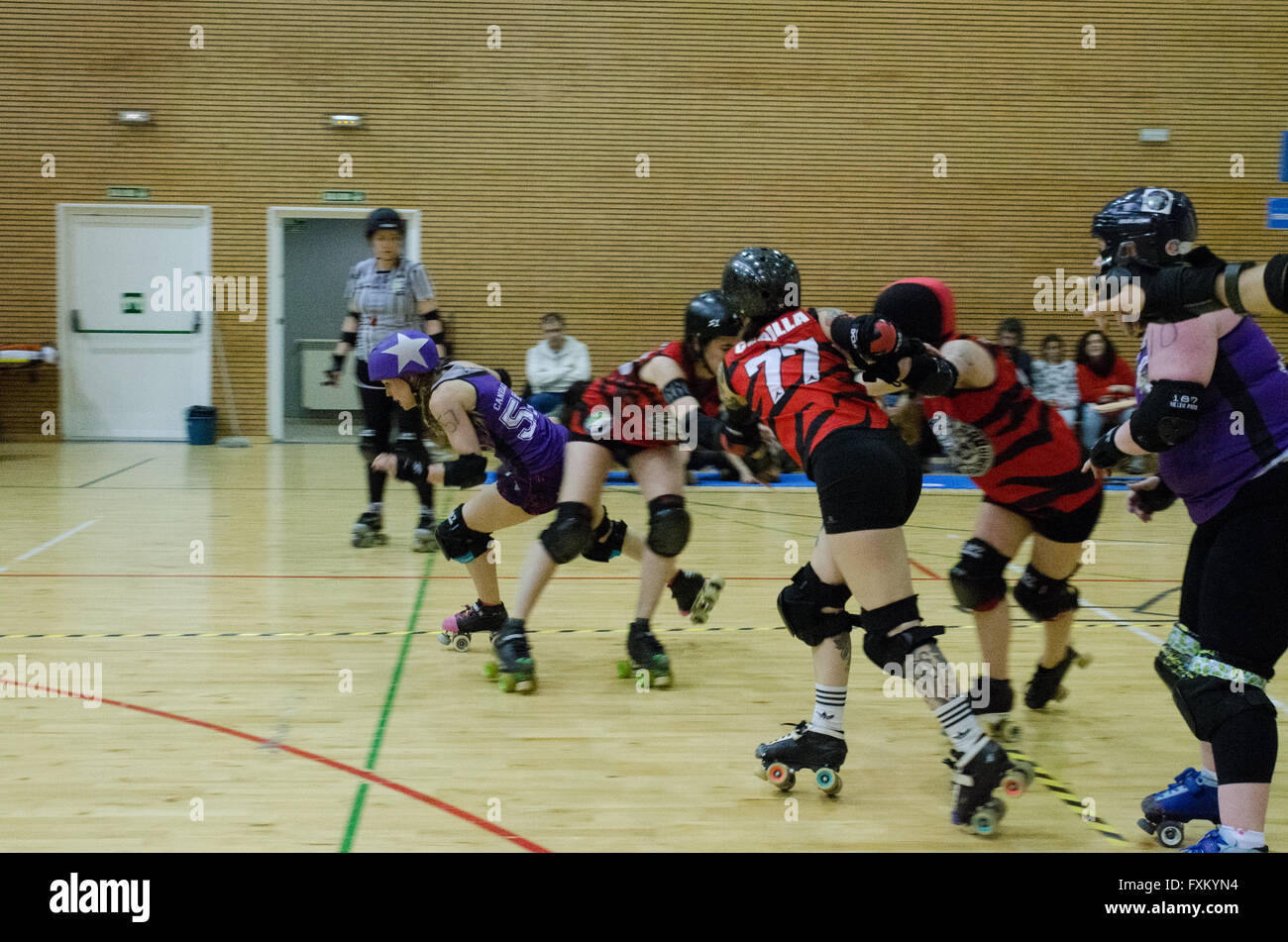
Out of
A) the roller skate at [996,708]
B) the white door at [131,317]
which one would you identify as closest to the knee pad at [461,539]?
the roller skate at [996,708]

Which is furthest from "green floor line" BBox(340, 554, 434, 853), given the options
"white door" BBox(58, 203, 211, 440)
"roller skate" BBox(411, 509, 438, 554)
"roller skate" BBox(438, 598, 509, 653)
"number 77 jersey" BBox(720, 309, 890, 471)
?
"white door" BBox(58, 203, 211, 440)

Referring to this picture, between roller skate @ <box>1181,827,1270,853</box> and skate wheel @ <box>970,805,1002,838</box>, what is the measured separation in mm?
449

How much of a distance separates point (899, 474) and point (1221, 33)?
1136cm

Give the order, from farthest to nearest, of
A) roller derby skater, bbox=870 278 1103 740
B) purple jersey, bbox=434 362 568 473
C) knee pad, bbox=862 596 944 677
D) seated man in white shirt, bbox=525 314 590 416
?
seated man in white shirt, bbox=525 314 590 416
purple jersey, bbox=434 362 568 473
roller derby skater, bbox=870 278 1103 740
knee pad, bbox=862 596 944 677

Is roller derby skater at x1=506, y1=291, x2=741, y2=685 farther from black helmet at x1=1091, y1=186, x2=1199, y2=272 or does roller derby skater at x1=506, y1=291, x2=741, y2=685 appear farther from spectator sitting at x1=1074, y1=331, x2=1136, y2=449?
spectator sitting at x1=1074, y1=331, x2=1136, y2=449

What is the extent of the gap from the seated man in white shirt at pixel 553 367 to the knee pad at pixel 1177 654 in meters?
7.76

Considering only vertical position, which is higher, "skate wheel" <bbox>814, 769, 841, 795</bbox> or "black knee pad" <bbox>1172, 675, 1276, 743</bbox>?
"black knee pad" <bbox>1172, 675, 1276, 743</bbox>

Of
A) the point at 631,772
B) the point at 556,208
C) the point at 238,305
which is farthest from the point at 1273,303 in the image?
the point at 238,305

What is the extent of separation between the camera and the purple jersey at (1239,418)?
2303 mm

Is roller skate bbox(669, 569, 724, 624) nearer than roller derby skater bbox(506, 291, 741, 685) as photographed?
No

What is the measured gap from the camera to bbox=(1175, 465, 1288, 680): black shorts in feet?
7.31

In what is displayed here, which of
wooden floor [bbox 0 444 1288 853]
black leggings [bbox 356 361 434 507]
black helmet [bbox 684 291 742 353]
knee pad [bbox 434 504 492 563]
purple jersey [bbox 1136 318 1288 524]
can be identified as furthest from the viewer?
black leggings [bbox 356 361 434 507]

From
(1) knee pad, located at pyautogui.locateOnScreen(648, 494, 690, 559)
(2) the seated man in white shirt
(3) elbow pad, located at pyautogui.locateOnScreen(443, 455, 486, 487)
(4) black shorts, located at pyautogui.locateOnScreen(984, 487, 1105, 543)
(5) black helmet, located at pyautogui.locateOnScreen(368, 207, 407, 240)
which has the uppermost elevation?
(5) black helmet, located at pyautogui.locateOnScreen(368, 207, 407, 240)

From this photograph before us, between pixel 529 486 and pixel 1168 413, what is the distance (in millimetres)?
2303
